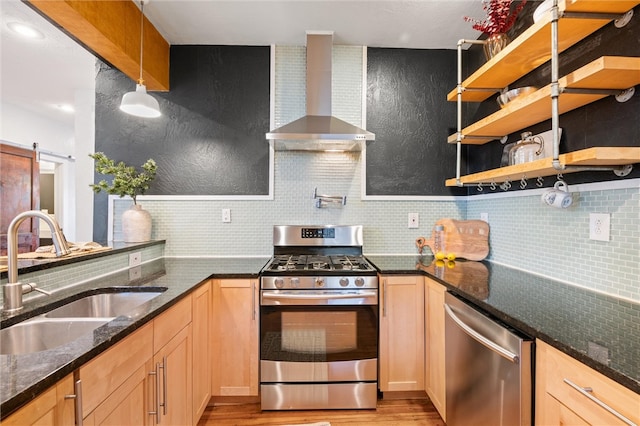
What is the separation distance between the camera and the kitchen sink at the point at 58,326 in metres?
1.04

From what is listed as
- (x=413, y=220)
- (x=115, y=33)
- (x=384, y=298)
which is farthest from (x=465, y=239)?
(x=115, y=33)

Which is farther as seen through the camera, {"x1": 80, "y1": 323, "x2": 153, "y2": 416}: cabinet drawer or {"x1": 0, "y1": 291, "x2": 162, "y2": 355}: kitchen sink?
{"x1": 0, "y1": 291, "x2": 162, "y2": 355}: kitchen sink

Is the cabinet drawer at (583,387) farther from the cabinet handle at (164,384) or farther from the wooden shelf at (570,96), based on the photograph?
the cabinet handle at (164,384)

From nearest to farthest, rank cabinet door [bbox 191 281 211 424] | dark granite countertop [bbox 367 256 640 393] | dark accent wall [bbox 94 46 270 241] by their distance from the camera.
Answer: dark granite countertop [bbox 367 256 640 393] < cabinet door [bbox 191 281 211 424] < dark accent wall [bbox 94 46 270 241]

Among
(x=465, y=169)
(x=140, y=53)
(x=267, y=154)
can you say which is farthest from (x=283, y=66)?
(x=465, y=169)

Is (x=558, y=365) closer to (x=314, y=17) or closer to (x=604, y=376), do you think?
(x=604, y=376)

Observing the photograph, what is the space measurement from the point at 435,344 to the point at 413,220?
3.30ft

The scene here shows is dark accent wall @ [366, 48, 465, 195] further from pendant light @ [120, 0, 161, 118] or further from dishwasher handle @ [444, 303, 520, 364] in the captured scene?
pendant light @ [120, 0, 161, 118]

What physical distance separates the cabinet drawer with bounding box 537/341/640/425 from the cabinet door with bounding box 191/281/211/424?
5.06 ft

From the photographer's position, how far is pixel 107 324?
3.28 ft

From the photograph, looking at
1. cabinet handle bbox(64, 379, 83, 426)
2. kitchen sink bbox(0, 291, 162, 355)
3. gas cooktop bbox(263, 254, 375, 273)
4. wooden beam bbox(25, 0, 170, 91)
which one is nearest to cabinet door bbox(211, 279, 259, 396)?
gas cooktop bbox(263, 254, 375, 273)

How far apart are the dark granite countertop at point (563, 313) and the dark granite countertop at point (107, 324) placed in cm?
115

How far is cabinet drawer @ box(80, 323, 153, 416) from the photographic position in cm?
82

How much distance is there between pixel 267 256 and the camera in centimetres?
237
